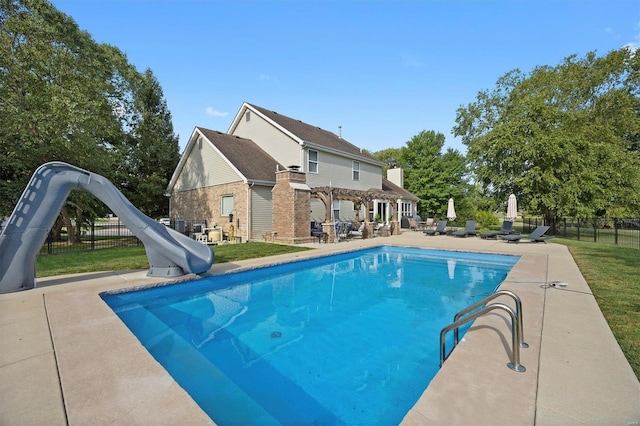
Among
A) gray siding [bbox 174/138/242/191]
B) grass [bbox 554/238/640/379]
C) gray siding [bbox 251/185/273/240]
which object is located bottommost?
grass [bbox 554/238/640/379]

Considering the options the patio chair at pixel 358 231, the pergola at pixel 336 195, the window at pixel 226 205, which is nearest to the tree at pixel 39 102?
the window at pixel 226 205

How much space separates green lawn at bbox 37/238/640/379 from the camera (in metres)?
4.36

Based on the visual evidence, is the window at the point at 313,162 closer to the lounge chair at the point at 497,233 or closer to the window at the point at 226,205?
the window at the point at 226,205

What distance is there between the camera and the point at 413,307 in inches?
271

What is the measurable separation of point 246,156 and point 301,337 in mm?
15504

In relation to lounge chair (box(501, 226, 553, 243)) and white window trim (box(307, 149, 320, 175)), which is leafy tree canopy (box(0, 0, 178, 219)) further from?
lounge chair (box(501, 226, 553, 243))

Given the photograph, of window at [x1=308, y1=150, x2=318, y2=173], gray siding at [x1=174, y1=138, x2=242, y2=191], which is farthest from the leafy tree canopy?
window at [x1=308, y1=150, x2=318, y2=173]

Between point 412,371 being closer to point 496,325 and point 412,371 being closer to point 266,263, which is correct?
point 496,325

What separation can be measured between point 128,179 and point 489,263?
26372mm

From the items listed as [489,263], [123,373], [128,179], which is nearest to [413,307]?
[123,373]

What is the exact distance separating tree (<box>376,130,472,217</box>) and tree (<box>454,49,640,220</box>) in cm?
836

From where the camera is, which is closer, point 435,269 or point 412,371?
point 412,371

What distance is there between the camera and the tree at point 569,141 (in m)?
19.7

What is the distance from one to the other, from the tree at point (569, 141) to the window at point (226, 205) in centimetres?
1928
